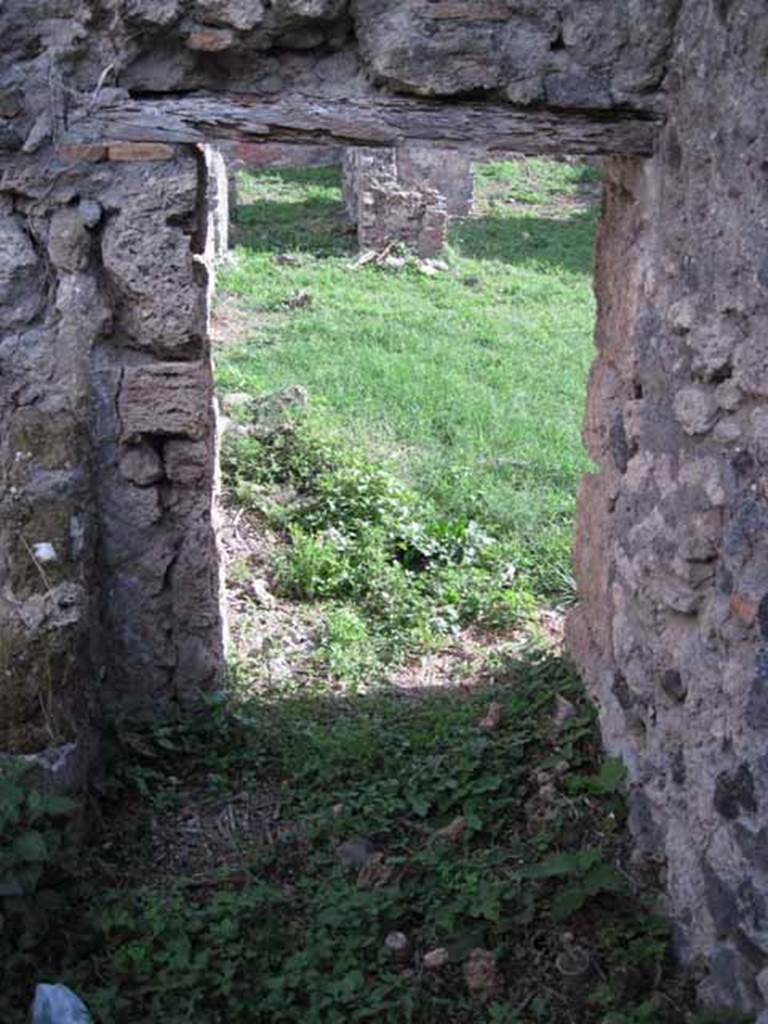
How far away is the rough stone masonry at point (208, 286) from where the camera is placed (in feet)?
11.3

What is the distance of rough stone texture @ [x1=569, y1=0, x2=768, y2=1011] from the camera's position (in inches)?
117

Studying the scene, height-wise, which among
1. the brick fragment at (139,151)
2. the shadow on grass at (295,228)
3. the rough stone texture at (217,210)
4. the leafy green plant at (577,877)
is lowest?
the leafy green plant at (577,877)

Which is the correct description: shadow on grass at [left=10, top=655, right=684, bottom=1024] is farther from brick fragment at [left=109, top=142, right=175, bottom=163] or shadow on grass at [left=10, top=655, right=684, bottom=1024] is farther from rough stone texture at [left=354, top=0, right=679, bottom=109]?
rough stone texture at [left=354, top=0, right=679, bottom=109]

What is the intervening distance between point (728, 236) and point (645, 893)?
5.40 ft

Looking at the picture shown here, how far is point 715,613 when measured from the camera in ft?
10.4

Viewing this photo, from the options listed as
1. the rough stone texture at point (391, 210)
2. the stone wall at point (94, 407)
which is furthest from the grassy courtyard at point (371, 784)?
the rough stone texture at point (391, 210)

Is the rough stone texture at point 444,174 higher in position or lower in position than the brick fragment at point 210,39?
lower

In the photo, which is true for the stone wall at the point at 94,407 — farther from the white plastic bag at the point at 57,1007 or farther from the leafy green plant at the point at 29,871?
the white plastic bag at the point at 57,1007

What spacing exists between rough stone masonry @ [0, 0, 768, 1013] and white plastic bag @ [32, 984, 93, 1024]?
82cm

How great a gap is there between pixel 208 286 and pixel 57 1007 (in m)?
2.21

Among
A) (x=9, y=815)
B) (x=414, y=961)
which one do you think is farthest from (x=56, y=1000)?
(x=414, y=961)

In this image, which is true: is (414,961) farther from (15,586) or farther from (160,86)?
(160,86)

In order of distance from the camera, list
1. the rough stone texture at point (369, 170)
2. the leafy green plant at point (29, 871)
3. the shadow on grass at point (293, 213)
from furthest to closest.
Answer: the shadow on grass at point (293, 213) < the rough stone texture at point (369, 170) < the leafy green plant at point (29, 871)

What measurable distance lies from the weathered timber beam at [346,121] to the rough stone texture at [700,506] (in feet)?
0.70
